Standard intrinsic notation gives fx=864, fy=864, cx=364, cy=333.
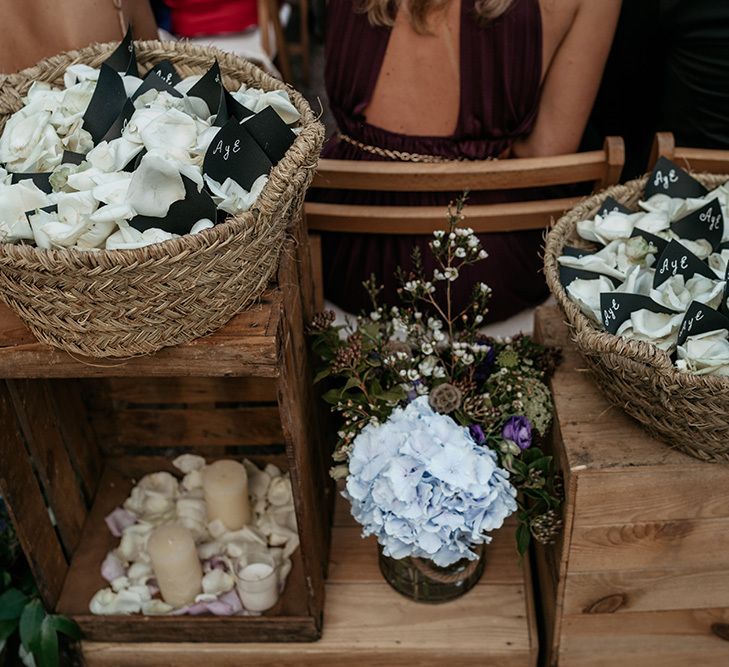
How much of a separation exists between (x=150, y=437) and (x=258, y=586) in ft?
1.59

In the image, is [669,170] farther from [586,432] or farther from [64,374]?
[64,374]

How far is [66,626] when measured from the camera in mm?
1628

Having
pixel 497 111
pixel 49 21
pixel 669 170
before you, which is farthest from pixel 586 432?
pixel 49 21

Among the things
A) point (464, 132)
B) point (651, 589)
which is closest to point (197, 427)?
point (464, 132)

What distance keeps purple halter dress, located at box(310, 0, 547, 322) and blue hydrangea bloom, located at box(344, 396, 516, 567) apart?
0.51 m

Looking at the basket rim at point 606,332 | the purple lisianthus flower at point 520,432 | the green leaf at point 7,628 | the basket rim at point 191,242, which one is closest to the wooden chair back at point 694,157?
the basket rim at point 606,332

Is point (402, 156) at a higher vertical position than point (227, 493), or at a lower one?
higher

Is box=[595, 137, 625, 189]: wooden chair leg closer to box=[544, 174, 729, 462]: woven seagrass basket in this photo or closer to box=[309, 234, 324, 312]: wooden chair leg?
box=[544, 174, 729, 462]: woven seagrass basket

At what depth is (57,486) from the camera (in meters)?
1.71

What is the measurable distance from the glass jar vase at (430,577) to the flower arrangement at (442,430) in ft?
0.20

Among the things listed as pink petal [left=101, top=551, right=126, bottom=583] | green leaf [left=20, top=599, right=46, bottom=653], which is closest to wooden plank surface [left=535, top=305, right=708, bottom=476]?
pink petal [left=101, top=551, right=126, bottom=583]

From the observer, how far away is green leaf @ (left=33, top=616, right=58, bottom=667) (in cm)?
160

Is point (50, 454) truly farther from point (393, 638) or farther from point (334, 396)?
point (393, 638)

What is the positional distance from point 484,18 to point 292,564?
1.13 m
